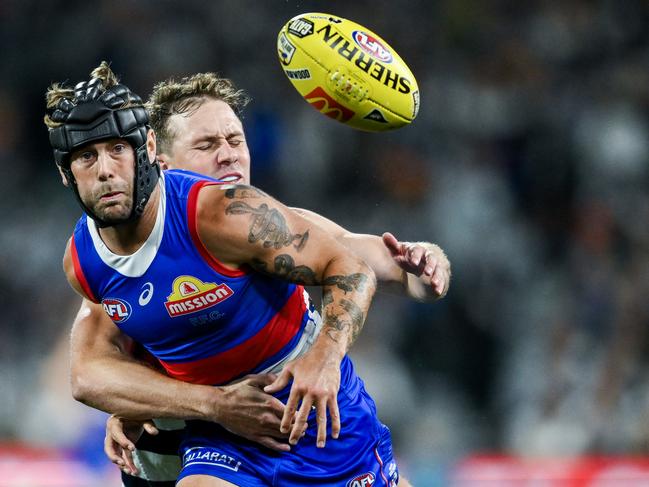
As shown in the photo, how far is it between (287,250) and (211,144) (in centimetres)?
123

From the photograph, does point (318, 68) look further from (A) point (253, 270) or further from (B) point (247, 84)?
(B) point (247, 84)

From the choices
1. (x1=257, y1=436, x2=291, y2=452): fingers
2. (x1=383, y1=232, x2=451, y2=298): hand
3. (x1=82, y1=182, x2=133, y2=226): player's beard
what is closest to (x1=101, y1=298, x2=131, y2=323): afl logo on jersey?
(x1=82, y1=182, x2=133, y2=226): player's beard

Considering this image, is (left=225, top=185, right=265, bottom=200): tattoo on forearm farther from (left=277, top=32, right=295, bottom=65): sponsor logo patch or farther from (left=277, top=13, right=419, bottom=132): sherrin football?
(left=277, top=32, right=295, bottom=65): sponsor logo patch

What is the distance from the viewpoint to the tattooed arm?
3680 mm

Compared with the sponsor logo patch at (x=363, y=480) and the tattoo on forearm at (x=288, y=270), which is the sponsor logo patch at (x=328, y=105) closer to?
the tattoo on forearm at (x=288, y=270)

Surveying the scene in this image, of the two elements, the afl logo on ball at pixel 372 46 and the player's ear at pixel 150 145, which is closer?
the player's ear at pixel 150 145

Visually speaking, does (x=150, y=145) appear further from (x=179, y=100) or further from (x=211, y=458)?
(x=211, y=458)

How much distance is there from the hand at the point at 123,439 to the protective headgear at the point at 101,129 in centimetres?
93

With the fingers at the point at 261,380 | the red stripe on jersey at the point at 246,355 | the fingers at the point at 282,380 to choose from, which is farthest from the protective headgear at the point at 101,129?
the fingers at the point at 282,380

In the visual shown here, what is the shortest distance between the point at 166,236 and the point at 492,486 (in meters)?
3.94

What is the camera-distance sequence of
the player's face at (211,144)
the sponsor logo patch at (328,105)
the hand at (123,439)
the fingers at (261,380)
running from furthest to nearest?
the player's face at (211,144)
the sponsor logo patch at (328,105)
the hand at (123,439)
the fingers at (261,380)

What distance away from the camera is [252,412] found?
12.7ft

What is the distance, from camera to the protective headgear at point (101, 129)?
3838mm

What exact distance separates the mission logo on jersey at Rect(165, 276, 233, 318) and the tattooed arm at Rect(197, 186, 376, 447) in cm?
10
